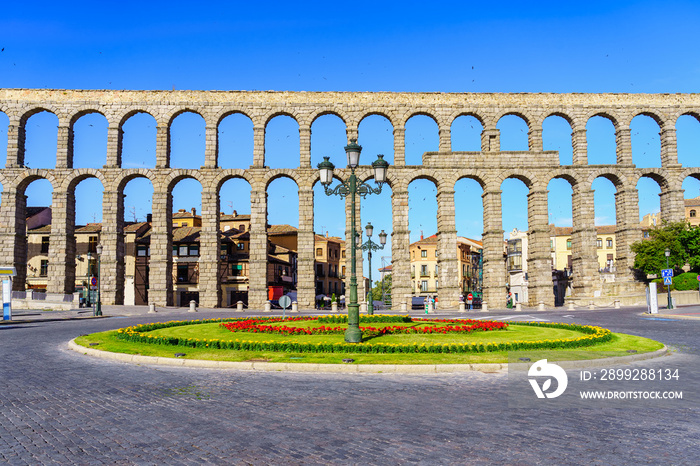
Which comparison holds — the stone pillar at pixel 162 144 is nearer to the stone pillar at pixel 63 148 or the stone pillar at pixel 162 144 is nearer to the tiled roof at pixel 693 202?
the stone pillar at pixel 63 148

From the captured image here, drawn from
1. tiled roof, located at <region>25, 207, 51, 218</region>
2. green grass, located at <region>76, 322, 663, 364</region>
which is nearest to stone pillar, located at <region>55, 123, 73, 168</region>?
tiled roof, located at <region>25, 207, 51, 218</region>

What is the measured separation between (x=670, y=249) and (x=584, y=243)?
7218 millimetres

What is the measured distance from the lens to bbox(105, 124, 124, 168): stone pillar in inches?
1875

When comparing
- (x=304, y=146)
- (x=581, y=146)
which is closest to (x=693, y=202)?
(x=581, y=146)

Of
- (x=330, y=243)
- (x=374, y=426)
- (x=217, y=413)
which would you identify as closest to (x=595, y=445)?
(x=374, y=426)

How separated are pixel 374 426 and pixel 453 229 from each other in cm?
4092

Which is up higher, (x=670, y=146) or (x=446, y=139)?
(x=446, y=139)

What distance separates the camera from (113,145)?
47812mm

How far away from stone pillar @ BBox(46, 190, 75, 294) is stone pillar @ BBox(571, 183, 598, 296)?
4750cm

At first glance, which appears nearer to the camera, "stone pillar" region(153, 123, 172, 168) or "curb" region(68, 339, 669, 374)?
"curb" region(68, 339, 669, 374)

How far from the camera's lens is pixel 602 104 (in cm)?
4934

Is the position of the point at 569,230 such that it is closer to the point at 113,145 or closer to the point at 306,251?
the point at 306,251

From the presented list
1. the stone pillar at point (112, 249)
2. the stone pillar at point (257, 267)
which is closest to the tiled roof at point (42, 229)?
the stone pillar at point (112, 249)

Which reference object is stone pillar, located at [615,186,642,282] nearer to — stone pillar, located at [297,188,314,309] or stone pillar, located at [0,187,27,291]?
stone pillar, located at [297,188,314,309]
